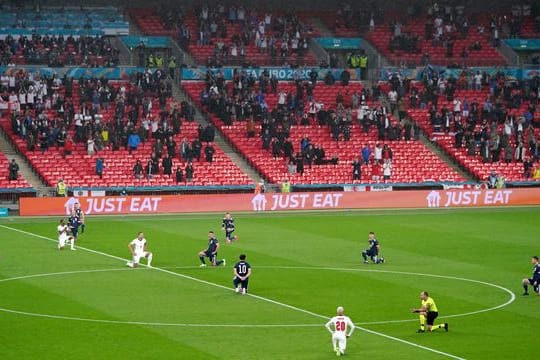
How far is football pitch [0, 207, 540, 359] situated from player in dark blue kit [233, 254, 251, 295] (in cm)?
41

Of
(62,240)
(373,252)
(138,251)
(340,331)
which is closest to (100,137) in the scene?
(62,240)

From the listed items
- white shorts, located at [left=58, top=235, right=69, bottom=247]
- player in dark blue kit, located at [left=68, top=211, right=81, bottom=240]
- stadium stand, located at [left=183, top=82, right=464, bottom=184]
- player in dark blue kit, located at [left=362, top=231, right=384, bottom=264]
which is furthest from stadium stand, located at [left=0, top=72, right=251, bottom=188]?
player in dark blue kit, located at [left=362, top=231, right=384, bottom=264]

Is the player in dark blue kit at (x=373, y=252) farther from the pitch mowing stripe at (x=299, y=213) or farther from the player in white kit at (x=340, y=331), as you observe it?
the pitch mowing stripe at (x=299, y=213)

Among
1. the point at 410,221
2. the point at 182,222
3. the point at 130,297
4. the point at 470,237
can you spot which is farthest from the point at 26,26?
the point at 130,297

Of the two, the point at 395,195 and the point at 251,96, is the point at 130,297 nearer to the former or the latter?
the point at 395,195

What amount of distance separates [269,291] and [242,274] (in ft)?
5.88

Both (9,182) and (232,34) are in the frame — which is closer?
(9,182)

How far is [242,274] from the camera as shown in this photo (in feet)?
127

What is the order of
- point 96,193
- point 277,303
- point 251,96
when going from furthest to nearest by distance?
point 251,96, point 96,193, point 277,303

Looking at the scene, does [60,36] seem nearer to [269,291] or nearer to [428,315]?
[269,291]

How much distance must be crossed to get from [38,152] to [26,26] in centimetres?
1319

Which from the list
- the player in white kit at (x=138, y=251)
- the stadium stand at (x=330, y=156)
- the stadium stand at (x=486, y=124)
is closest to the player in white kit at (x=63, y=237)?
the player in white kit at (x=138, y=251)

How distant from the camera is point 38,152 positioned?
7106 centimetres

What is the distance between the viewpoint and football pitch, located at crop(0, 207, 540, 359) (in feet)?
103
